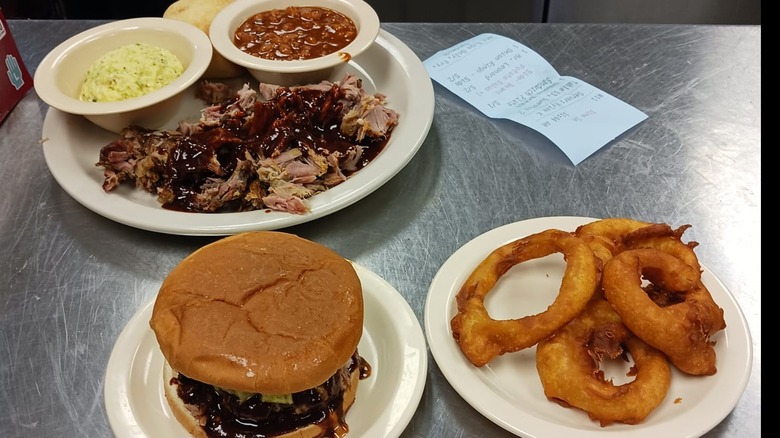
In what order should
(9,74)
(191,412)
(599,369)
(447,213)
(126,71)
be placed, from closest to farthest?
1. (191,412)
2. (599,369)
3. (447,213)
4. (126,71)
5. (9,74)

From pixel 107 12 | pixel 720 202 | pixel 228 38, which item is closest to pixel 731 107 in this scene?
pixel 720 202

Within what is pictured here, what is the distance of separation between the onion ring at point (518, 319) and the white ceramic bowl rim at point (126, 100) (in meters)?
1.37

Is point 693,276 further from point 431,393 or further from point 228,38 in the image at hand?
point 228,38

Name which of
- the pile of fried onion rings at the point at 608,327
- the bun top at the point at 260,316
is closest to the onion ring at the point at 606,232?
the pile of fried onion rings at the point at 608,327

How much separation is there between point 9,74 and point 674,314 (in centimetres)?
270

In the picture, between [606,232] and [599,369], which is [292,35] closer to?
[606,232]

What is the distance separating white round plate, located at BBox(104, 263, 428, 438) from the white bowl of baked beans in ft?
3.56

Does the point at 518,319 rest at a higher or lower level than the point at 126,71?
lower

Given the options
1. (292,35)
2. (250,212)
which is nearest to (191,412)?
(250,212)

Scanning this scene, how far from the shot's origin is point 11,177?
96.3 inches

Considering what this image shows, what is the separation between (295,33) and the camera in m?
2.71

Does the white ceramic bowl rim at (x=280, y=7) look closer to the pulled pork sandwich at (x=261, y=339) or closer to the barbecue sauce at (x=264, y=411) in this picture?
the pulled pork sandwich at (x=261, y=339)

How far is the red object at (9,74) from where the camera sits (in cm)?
263

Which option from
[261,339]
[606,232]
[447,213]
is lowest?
[447,213]
